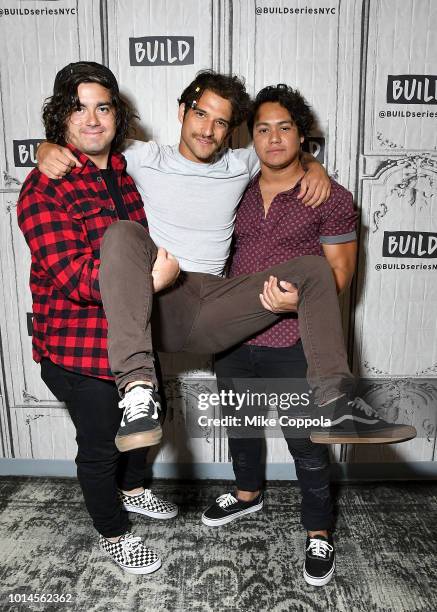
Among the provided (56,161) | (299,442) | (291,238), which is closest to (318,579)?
(299,442)

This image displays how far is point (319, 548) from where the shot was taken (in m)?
1.99

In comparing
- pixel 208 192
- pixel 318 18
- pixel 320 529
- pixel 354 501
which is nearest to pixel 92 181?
pixel 208 192

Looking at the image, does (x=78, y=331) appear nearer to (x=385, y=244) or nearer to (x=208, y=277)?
A: (x=208, y=277)

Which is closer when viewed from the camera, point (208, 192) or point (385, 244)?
point (208, 192)

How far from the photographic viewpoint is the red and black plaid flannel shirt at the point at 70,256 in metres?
1.62

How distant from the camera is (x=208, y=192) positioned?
1.94 metres

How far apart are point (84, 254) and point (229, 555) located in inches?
51.0

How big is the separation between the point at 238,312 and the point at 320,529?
0.90m

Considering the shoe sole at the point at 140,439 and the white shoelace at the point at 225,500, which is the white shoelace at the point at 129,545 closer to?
the white shoelace at the point at 225,500

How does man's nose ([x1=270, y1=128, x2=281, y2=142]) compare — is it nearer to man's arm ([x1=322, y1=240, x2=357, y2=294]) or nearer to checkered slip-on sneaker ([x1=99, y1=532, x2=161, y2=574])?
man's arm ([x1=322, y1=240, x2=357, y2=294])

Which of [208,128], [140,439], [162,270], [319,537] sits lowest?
[319,537]

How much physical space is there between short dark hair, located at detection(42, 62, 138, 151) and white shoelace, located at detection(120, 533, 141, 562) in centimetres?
146

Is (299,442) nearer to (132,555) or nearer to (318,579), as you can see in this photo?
(318,579)

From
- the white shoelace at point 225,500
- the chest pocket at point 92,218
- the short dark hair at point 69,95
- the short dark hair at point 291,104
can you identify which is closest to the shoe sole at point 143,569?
the white shoelace at point 225,500
